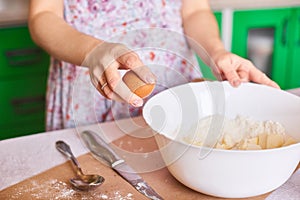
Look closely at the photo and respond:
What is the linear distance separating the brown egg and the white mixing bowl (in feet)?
0.19

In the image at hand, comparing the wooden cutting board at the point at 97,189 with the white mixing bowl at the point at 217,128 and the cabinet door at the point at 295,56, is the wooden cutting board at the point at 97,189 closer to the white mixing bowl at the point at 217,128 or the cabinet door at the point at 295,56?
the white mixing bowl at the point at 217,128

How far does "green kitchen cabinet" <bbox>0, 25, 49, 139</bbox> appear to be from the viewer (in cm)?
160

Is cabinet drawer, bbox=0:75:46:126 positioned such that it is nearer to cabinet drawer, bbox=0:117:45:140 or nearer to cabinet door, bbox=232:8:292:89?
cabinet drawer, bbox=0:117:45:140

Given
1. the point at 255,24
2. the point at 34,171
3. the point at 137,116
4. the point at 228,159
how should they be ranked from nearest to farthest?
the point at 228,159 → the point at 34,171 → the point at 137,116 → the point at 255,24

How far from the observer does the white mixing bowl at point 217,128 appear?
2.06 ft

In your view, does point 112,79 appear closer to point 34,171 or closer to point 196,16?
point 34,171

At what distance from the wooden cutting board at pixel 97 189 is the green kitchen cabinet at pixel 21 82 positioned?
92 centimetres

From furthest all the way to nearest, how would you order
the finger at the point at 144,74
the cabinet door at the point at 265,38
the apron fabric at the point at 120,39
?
1. the cabinet door at the point at 265,38
2. the apron fabric at the point at 120,39
3. the finger at the point at 144,74

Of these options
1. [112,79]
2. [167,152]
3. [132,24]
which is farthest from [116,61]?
[132,24]

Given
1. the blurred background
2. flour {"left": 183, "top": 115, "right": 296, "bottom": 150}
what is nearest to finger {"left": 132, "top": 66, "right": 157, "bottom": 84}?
flour {"left": 183, "top": 115, "right": 296, "bottom": 150}

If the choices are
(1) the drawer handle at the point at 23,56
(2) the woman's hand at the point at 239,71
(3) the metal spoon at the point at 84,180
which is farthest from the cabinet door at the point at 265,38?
(3) the metal spoon at the point at 84,180

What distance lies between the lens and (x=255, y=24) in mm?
1873

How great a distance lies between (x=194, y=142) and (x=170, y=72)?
7.1 inches

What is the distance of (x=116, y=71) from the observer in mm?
646
